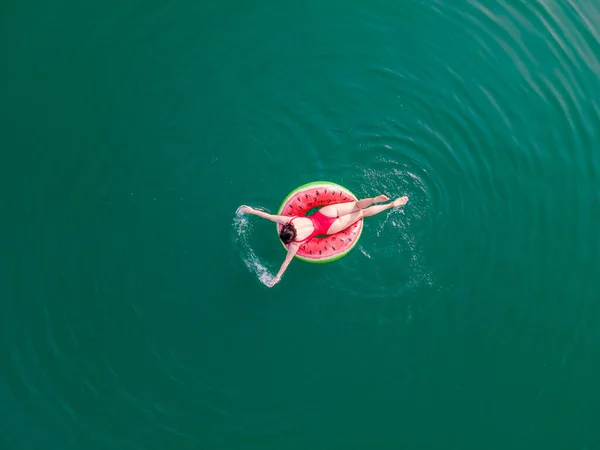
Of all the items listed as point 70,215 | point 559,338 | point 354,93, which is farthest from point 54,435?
point 559,338

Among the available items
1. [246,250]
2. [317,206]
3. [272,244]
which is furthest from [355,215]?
[246,250]

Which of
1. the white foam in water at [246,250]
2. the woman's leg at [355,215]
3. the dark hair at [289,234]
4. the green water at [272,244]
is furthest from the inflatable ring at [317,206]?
the dark hair at [289,234]

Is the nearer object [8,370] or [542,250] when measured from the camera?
[8,370]

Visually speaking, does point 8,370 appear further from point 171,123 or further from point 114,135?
point 171,123

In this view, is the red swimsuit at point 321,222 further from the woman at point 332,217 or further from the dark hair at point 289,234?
the dark hair at point 289,234

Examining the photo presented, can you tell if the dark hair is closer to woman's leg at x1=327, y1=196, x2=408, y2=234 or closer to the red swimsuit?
the red swimsuit

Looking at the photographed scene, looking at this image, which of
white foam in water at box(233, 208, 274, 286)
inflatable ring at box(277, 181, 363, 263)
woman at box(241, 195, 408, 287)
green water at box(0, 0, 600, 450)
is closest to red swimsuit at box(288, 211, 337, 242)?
woman at box(241, 195, 408, 287)
